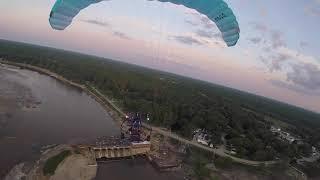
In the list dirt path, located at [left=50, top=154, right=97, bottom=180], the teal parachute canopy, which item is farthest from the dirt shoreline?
the teal parachute canopy

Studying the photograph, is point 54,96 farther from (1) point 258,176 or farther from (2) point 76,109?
(1) point 258,176

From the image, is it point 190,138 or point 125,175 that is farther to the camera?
point 190,138

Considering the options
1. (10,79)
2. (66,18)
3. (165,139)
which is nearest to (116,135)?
(165,139)

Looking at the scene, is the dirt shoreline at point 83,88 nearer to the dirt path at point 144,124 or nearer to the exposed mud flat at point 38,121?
the dirt path at point 144,124

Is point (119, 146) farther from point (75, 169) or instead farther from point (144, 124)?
point (144, 124)

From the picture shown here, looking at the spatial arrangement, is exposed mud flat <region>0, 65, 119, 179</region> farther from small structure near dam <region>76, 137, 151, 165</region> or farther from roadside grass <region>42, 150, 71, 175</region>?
small structure near dam <region>76, 137, 151, 165</region>
